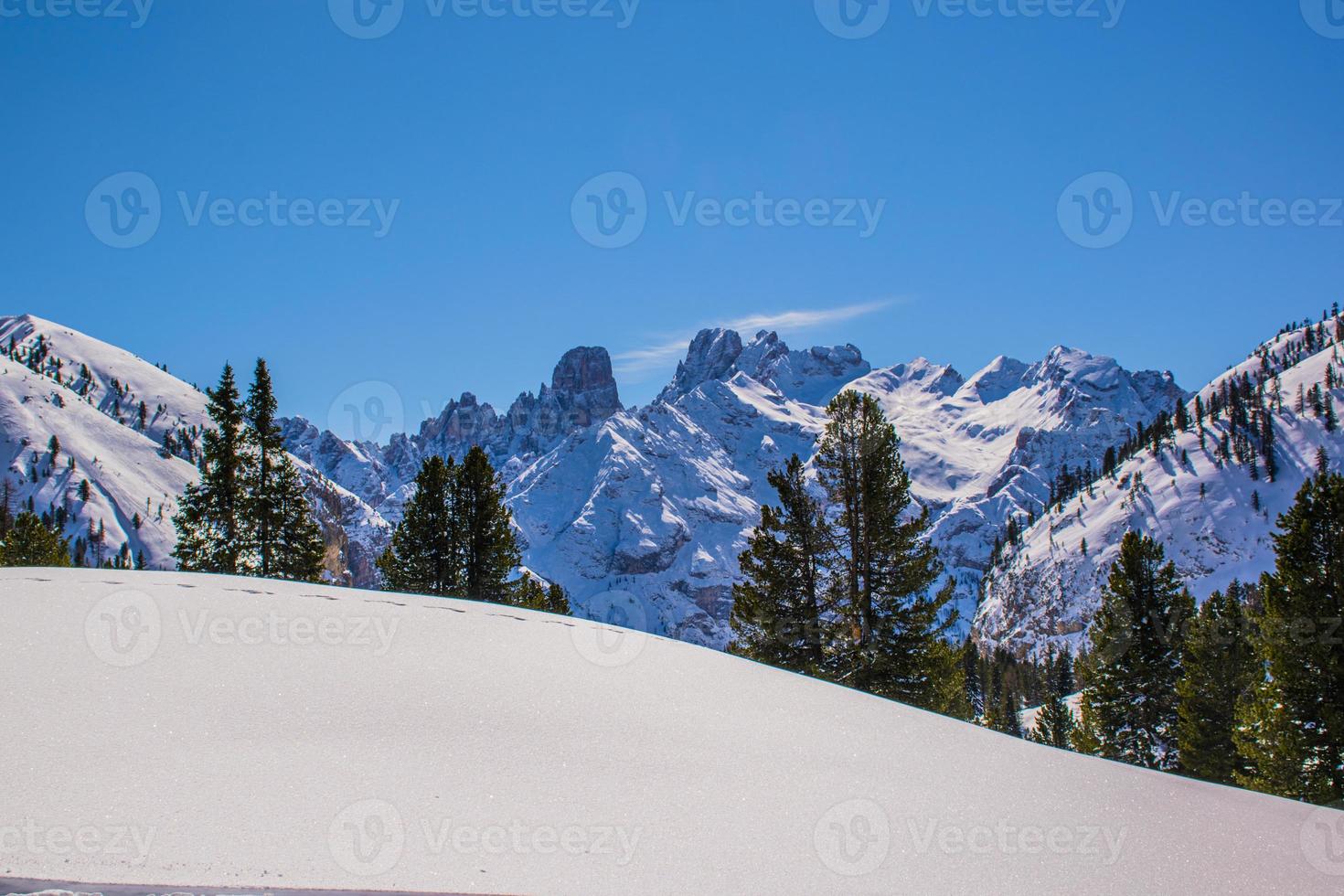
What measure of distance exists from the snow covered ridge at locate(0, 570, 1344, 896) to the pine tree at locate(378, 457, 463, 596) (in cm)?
2414

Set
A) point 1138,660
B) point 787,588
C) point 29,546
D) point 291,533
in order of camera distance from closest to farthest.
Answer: point 787,588, point 1138,660, point 291,533, point 29,546

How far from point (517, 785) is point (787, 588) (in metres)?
17.0

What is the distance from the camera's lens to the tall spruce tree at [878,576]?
2028 cm

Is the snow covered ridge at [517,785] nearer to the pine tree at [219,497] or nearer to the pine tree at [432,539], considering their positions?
the pine tree at [432,539]

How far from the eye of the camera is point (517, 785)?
17.9 feet

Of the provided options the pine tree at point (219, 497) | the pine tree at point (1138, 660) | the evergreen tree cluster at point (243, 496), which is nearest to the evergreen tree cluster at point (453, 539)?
the evergreen tree cluster at point (243, 496)

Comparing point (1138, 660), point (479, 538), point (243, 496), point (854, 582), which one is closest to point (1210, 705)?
point (1138, 660)

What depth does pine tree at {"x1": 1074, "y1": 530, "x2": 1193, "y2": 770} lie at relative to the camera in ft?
86.9

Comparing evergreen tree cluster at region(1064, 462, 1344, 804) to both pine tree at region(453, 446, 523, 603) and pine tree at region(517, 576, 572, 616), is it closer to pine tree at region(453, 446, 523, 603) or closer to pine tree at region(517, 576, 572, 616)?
pine tree at region(517, 576, 572, 616)

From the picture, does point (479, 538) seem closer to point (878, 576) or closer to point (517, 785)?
point (878, 576)

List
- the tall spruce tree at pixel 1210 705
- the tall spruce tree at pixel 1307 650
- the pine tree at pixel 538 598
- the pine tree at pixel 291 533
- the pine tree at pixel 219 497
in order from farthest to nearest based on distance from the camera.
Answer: the pine tree at pixel 538 598 → the pine tree at pixel 291 533 → the pine tree at pixel 219 497 → the tall spruce tree at pixel 1210 705 → the tall spruce tree at pixel 1307 650

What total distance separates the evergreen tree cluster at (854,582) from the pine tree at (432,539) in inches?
583

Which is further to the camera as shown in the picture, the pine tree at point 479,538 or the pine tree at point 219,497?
the pine tree at point 479,538

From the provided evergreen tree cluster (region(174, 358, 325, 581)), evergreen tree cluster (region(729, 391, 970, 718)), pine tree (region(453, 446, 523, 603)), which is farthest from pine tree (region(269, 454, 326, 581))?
evergreen tree cluster (region(729, 391, 970, 718))
